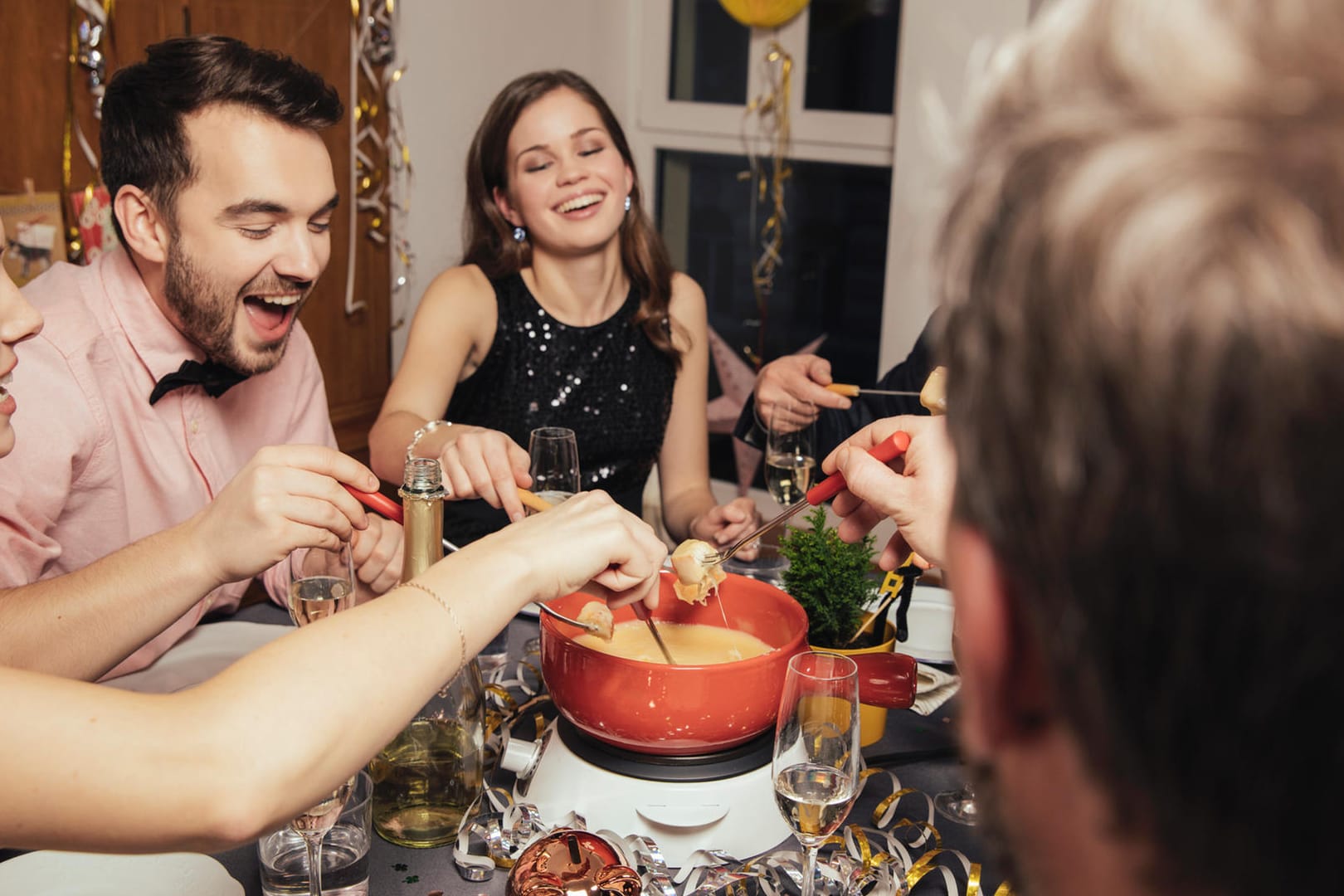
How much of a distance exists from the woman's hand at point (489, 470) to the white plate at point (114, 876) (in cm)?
54

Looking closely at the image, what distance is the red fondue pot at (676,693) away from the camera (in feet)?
3.61

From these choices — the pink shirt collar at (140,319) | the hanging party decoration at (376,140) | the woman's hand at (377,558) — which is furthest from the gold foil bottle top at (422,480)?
the hanging party decoration at (376,140)

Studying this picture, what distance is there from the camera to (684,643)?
1384 mm

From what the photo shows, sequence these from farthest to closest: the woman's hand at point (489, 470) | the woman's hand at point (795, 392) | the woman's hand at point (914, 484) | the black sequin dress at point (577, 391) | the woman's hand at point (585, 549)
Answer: the black sequin dress at point (577, 391) → the woman's hand at point (795, 392) → the woman's hand at point (489, 470) → the woman's hand at point (914, 484) → the woman's hand at point (585, 549)

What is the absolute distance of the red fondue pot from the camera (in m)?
1.10

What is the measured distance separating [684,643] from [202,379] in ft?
3.03

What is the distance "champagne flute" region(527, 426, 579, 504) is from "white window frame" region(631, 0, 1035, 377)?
1390mm

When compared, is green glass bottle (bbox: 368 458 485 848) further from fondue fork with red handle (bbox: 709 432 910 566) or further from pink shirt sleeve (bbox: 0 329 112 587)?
pink shirt sleeve (bbox: 0 329 112 587)

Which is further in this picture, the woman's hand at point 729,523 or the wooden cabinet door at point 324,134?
the wooden cabinet door at point 324,134

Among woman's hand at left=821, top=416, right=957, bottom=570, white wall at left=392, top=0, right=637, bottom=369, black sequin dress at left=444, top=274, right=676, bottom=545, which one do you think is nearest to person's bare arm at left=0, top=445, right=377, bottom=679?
woman's hand at left=821, top=416, right=957, bottom=570

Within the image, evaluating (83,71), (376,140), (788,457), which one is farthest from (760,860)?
(376,140)

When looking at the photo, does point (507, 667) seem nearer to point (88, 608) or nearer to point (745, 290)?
point (88, 608)

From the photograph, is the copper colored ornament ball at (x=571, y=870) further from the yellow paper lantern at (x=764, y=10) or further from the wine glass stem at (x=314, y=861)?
the yellow paper lantern at (x=764, y=10)

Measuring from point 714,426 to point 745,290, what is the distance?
0.46 meters
